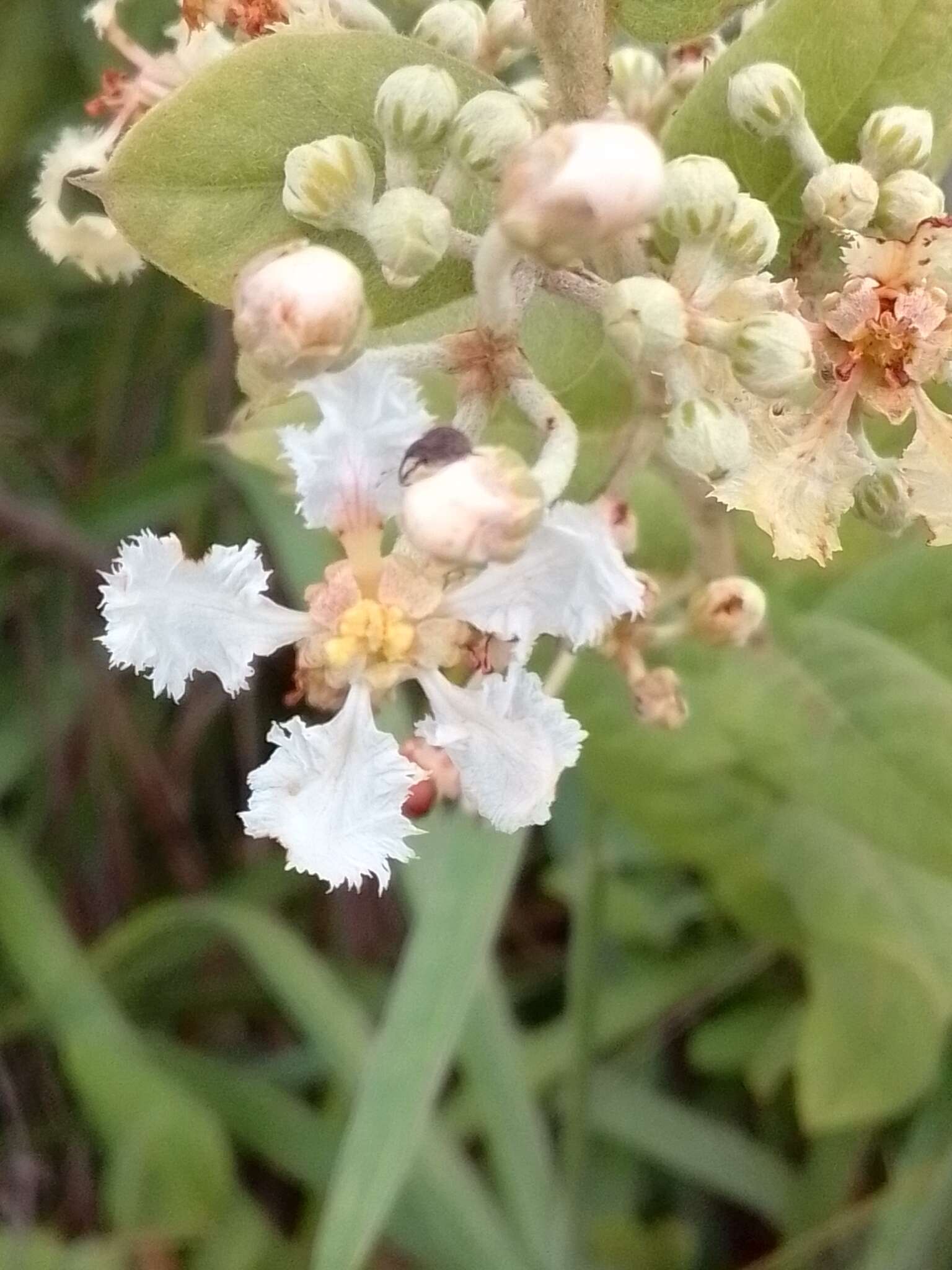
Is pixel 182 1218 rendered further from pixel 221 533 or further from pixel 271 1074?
pixel 221 533

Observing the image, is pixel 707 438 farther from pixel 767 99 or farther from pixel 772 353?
pixel 767 99

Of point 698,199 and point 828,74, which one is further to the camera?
point 828,74

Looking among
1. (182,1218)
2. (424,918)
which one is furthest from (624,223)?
(182,1218)

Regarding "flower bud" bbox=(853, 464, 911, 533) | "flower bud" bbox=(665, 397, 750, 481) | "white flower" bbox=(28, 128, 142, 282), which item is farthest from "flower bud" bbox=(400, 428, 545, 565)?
"white flower" bbox=(28, 128, 142, 282)

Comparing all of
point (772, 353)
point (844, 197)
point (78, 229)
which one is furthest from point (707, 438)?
point (78, 229)

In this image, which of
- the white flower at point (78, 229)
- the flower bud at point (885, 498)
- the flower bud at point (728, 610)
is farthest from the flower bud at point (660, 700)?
the white flower at point (78, 229)

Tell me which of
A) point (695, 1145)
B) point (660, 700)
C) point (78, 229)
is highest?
point (78, 229)
